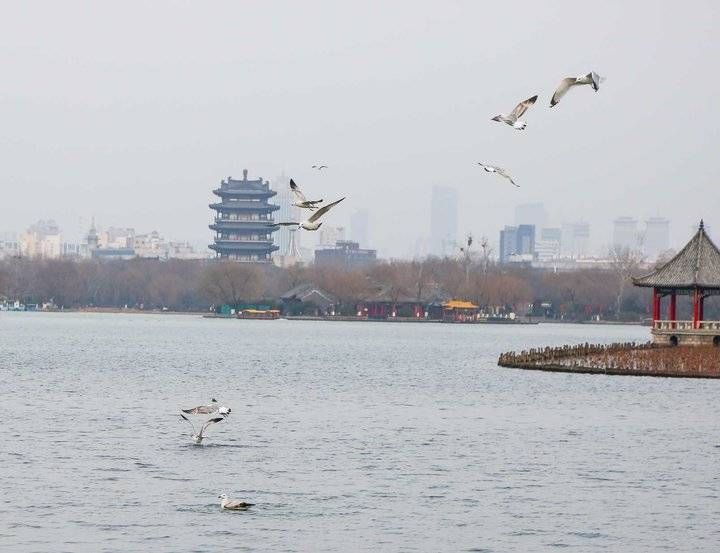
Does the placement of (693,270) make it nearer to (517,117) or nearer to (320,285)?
(517,117)

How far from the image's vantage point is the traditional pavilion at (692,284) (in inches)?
2522

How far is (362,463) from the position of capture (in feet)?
100.0

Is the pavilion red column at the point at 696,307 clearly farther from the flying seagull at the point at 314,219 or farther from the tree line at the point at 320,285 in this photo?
the tree line at the point at 320,285

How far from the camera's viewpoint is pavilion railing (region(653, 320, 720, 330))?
211 ft

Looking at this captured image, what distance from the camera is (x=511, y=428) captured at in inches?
1500

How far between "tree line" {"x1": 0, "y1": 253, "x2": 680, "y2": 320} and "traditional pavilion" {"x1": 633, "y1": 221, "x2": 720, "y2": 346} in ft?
231

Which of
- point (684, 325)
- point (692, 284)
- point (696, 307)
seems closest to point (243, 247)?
point (684, 325)

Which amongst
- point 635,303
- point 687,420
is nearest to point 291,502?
point 687,420

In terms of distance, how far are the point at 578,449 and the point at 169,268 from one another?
505 ft

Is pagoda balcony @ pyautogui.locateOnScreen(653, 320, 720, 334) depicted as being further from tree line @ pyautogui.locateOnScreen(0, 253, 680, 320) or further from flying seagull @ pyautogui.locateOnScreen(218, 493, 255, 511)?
tree line @ pyautogui.locateOnScreen(0, 253, 680, 320)

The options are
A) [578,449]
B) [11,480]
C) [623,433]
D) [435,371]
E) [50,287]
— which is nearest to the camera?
[11,480]

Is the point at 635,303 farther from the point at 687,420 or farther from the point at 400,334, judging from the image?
the point at 687,420

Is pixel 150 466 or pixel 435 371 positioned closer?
pixel 150 466

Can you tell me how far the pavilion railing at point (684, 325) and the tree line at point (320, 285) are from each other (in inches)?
2760
